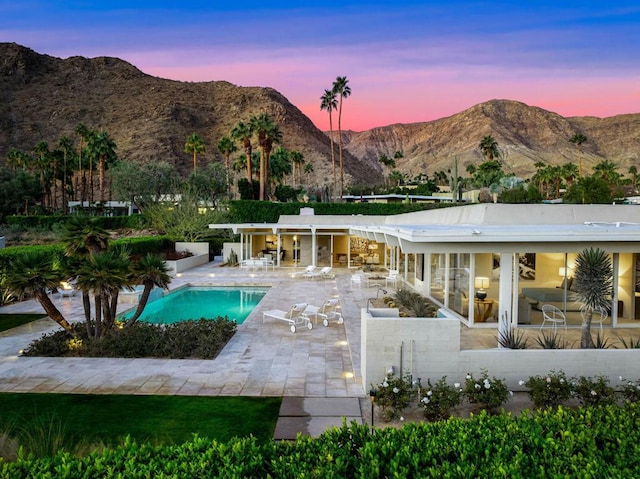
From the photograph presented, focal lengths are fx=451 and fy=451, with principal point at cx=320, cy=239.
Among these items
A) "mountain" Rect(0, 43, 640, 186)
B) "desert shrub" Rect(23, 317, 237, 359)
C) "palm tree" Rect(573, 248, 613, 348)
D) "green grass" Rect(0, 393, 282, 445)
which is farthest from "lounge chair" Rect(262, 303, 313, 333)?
"mountain" Rect(0, 43, 640, 186)

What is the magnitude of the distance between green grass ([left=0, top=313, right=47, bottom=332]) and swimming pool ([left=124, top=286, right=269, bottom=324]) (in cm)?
263

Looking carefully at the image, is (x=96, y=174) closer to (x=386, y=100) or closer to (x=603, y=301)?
(x=386, y=100)

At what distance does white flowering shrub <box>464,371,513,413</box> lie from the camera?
6.80 metres

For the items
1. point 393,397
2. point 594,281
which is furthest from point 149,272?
point 594,281

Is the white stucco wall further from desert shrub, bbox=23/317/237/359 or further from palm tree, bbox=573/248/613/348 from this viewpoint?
desert shrub, bbox=23/317/237/359

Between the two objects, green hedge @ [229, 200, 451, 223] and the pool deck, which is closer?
the pool deck

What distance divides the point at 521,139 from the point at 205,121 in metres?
97.4

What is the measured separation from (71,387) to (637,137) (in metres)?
170

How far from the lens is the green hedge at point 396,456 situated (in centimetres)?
343

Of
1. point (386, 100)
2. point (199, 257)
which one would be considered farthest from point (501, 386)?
point (386, 100)

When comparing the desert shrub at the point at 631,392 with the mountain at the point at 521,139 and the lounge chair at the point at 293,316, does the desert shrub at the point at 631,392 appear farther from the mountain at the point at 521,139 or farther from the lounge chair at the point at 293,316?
the mountain at the point at 521,139

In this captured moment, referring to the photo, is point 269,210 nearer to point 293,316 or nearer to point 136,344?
point 293,316

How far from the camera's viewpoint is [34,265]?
959 centimetres

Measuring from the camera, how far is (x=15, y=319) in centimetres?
1359
